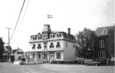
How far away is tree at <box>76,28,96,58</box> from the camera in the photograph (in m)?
39.1

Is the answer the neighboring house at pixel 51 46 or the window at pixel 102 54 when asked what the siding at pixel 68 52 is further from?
the window at pixel 102 54

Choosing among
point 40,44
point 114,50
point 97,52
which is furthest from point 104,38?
point 40,44

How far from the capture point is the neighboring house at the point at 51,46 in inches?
1805

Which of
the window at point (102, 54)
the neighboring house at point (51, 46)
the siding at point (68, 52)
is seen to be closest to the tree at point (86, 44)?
the window at point (102, 54)

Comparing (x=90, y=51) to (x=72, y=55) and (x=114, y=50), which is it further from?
(x=72, y=55)

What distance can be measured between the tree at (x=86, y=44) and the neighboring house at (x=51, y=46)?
185 inches

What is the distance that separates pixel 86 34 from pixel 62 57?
32.0ft

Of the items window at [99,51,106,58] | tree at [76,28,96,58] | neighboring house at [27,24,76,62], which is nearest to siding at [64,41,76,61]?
neighboring house at [27,24,76,62]

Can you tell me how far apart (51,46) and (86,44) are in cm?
1196

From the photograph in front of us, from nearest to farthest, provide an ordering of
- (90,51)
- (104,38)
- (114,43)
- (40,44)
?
(114,43), (90,51), (104,38), (40,44)

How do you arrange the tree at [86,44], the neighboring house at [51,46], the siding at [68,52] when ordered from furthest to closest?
the siding at [68,52]
the neighboring house at [51,46]
the tree at [86,44]

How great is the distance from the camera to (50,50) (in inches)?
1847

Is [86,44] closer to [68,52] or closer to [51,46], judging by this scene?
[68,52]

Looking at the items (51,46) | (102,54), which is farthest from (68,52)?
(102,54)
